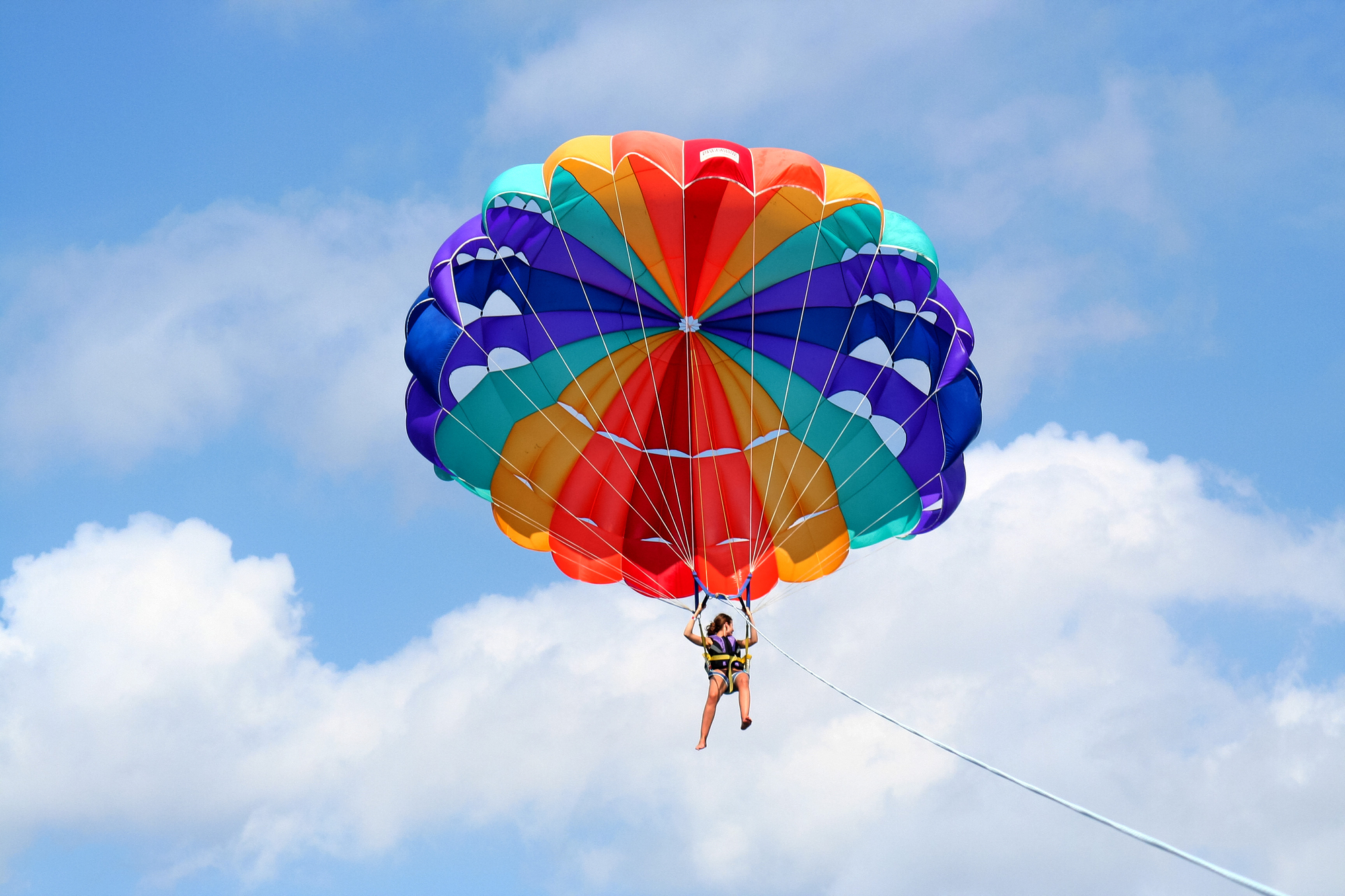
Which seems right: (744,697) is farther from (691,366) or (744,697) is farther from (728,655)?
(691,366)

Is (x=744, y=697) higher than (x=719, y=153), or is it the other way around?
(x=719, y=153)

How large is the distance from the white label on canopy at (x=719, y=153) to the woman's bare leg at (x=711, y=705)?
4282 mm

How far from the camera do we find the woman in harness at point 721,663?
10906 mm

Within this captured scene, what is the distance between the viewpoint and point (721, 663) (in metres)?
11.0

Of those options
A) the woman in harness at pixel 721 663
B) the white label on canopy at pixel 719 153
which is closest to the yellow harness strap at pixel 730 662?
the woman in harness at pixel 721 663

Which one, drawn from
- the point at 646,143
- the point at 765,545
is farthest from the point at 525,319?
the point at 765,545

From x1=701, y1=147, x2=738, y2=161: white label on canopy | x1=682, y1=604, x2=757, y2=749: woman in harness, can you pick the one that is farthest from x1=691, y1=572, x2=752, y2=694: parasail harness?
x1=701, y1=147, x2=738, y2=161: white label on canopy

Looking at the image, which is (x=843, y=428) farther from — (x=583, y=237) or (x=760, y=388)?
(x=583, y=237)

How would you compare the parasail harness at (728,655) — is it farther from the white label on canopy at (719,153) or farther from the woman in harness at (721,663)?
the white label on canopy at (719,153)

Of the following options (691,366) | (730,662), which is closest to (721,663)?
(730,662)

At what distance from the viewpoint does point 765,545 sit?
13039mm

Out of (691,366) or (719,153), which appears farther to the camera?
(691,366)

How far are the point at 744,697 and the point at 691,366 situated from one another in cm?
354

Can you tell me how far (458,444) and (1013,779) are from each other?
7313 mm
